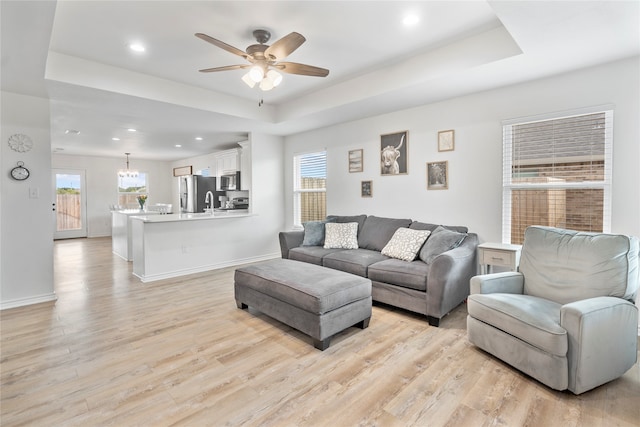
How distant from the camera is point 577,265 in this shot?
242 centimetres

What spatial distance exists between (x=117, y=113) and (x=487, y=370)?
515 centimetres

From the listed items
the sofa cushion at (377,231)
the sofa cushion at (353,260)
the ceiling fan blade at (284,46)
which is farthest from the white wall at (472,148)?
the ceiling fan blade at (284,46)

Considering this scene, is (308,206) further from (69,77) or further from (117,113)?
(69,77)

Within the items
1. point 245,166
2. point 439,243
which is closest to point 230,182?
point 245,166

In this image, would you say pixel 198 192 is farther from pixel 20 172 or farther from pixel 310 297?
pixel 310 297

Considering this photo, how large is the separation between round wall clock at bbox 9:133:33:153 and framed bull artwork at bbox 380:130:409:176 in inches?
174

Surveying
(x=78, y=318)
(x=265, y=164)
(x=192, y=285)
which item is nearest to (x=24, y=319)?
(x=78, y=318)

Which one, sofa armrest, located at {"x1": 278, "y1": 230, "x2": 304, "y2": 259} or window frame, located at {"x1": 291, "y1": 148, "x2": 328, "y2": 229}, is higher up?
window frame, located at {"x1": 291, "y1": 148, "x2": 328, "y2": 229}

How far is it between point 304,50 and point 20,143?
11.2 feet

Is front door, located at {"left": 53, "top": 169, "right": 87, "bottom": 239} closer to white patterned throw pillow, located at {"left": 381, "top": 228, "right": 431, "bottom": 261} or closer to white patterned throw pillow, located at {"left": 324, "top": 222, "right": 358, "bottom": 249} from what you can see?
white patterned throw pillow, located at {"left": 324, "top": 222, "right": 358, "bottom": 249}

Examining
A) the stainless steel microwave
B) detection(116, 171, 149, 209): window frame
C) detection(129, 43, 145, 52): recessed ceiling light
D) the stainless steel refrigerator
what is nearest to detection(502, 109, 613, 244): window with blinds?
detection(129, 43, 145, 52): recessed ceiling light

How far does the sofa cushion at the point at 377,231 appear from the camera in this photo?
4.20 metres

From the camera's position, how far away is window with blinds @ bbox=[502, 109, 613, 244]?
297 cm

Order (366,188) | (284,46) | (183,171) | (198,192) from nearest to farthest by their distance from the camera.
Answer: (284,46) < (366,188) < (198,192) < (183,171)
